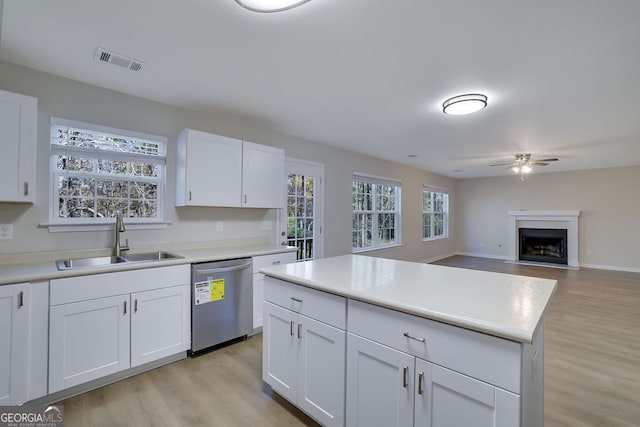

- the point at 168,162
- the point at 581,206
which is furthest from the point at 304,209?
the point at 581,206

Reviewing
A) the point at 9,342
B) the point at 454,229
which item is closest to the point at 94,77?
the point at 9,342

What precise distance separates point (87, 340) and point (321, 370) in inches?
67.8

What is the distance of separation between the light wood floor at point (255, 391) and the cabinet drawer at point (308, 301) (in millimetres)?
720

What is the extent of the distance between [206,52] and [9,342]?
88.3 inches

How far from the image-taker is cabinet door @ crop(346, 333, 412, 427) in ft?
4.34

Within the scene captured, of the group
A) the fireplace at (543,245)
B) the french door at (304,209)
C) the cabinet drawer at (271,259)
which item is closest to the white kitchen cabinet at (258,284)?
the cabinet drawer at (271,259)

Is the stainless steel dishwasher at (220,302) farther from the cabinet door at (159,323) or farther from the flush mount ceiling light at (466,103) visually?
the flush mount ceiling light at (466,103)

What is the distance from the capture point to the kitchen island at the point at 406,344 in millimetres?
1087

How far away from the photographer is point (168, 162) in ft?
9.87

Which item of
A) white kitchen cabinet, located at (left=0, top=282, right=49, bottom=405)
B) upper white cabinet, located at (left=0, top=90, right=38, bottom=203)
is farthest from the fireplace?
upper white cabinet, located at (left=0, top=90, right=38, bottom=203)

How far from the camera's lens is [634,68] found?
7.16ft

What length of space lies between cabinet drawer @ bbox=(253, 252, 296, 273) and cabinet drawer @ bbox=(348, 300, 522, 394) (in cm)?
167

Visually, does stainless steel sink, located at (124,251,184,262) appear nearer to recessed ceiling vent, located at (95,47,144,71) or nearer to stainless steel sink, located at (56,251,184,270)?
stainless steel sink, located at (56,251,184,270)

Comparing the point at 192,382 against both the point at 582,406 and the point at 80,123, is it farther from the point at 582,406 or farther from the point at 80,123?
the point at 582,406
